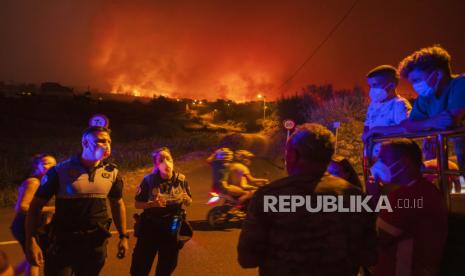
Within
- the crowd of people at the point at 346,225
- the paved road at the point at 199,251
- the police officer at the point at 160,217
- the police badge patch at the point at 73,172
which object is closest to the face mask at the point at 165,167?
the police officer at the point at 160,217

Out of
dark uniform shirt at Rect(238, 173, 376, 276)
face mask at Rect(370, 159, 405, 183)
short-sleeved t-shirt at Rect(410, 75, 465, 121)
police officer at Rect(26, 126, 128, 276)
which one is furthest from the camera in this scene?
police officer at Rect(26, 126, 128, 276)

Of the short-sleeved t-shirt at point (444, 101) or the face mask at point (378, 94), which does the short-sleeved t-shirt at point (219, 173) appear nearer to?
the face mask at point (378, 94)

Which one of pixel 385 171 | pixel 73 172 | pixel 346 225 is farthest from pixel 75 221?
pixel 385 171

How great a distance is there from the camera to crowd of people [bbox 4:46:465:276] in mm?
1942

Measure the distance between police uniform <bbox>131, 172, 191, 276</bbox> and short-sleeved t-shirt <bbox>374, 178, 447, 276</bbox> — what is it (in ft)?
7.37

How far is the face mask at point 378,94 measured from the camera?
11.8ft

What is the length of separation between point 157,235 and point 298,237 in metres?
2.19

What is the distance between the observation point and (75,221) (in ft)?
10.0

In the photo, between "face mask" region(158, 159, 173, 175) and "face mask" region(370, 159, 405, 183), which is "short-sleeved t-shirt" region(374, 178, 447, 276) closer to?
"face mask" region(370, 159, 405, 183)

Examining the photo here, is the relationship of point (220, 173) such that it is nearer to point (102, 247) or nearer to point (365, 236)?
point (102, 247)

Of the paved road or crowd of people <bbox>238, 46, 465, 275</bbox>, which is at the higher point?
crowd of people <bbox>238, 46, 465, 275</bbox>

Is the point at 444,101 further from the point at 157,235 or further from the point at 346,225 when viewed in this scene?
the point at 157,235

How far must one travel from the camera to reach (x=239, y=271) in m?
5.16

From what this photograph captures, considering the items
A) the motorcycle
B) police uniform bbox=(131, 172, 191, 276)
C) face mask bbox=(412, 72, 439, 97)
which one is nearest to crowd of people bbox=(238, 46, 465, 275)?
face mask bbox=(412, 72, 439, 97)
